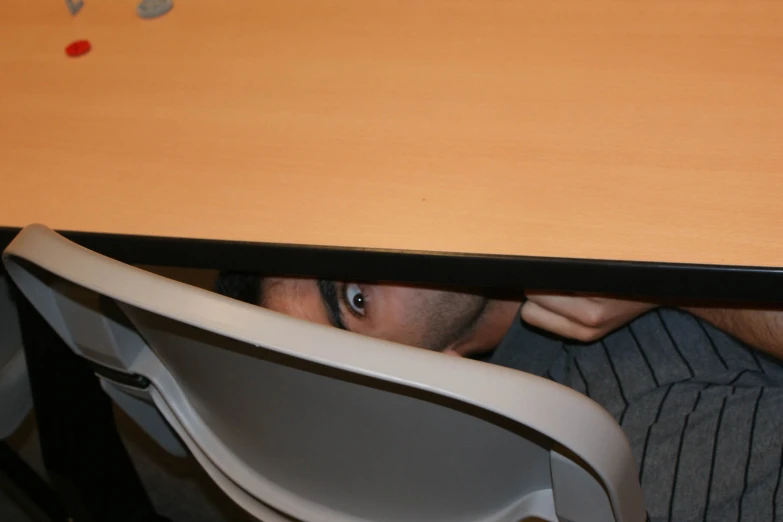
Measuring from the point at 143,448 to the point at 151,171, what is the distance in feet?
2.88

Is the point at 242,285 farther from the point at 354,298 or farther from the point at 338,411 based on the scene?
the point at 338,411

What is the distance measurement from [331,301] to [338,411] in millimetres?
326

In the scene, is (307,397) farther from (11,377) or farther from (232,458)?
(11,377)

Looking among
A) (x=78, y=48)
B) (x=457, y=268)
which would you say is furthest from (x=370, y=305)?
(x=78, y=48)

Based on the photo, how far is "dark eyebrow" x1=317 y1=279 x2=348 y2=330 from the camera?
2.44 ft

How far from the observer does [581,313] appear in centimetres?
69

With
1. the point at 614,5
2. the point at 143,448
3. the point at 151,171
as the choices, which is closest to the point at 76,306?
the point at 151,171

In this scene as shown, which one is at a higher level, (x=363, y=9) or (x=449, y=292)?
(x=363, y=9)

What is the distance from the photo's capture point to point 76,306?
1.94ft

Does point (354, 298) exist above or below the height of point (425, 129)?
below

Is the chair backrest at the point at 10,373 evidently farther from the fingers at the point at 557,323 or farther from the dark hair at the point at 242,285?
the fingers at the point at 557,323

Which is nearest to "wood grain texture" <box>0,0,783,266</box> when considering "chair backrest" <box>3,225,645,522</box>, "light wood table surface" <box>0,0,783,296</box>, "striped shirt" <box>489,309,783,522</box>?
"light wood table surface" <box>0,0,783,296</box>

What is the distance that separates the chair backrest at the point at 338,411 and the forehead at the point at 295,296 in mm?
162

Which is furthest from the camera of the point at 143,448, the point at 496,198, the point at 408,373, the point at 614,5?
the point at 143,448
